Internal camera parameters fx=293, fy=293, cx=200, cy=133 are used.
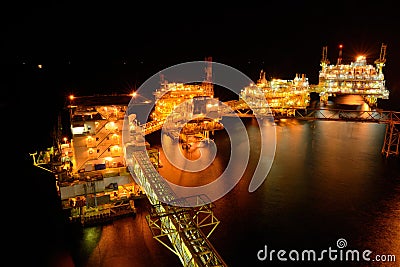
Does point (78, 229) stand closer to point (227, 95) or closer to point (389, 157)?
point (389, 157)

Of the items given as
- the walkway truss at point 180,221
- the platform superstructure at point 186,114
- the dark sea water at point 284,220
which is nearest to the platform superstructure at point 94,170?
the dark sea water at point 284,220

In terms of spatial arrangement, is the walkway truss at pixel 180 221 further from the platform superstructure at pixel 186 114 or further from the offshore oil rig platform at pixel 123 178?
the platform superstructure at pixel 186 114

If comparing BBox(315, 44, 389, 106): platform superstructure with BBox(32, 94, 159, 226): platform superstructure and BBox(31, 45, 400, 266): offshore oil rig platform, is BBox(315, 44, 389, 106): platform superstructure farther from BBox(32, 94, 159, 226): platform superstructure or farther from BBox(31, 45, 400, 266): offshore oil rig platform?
BBox(32, 94, 159, 226): platform superstructure

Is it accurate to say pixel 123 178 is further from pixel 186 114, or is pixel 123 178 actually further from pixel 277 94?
pixel 277 94

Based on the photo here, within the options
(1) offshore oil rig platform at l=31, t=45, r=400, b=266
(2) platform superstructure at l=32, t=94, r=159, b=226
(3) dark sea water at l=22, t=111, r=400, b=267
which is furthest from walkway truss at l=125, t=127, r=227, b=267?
(2) platform superstructure at l=32, t=94, r=159, b=226

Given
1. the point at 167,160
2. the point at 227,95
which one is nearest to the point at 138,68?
the point at 227,95
